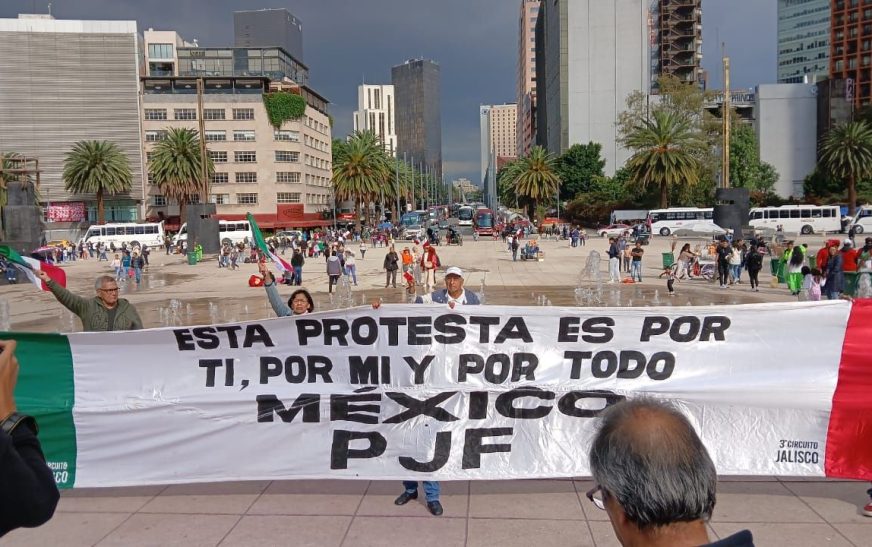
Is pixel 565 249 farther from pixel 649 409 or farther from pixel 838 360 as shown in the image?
pixel 649 409

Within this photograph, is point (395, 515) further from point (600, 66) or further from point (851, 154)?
point (600, 66)

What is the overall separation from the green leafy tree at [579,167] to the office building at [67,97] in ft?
174

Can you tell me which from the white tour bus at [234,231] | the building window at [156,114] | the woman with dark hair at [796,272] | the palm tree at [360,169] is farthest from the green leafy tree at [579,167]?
the woman with dark hair at [796,272]

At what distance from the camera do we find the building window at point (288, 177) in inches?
3442

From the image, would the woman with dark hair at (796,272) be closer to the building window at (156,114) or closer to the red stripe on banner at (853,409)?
the red stripe on banner at (853,409)

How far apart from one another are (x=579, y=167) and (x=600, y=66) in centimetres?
1827

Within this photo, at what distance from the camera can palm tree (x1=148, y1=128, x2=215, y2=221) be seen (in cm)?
7606

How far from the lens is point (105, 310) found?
6.73 m

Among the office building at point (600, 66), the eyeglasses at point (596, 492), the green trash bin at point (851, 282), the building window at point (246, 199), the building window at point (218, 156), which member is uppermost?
the office building at point (600, 66)

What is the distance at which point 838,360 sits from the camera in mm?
5699

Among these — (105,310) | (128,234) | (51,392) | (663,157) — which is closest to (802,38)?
(663,157)

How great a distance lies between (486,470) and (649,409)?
3.88m

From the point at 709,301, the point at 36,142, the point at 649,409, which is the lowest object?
the point at 709,301

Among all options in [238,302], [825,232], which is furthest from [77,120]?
[825,232]
